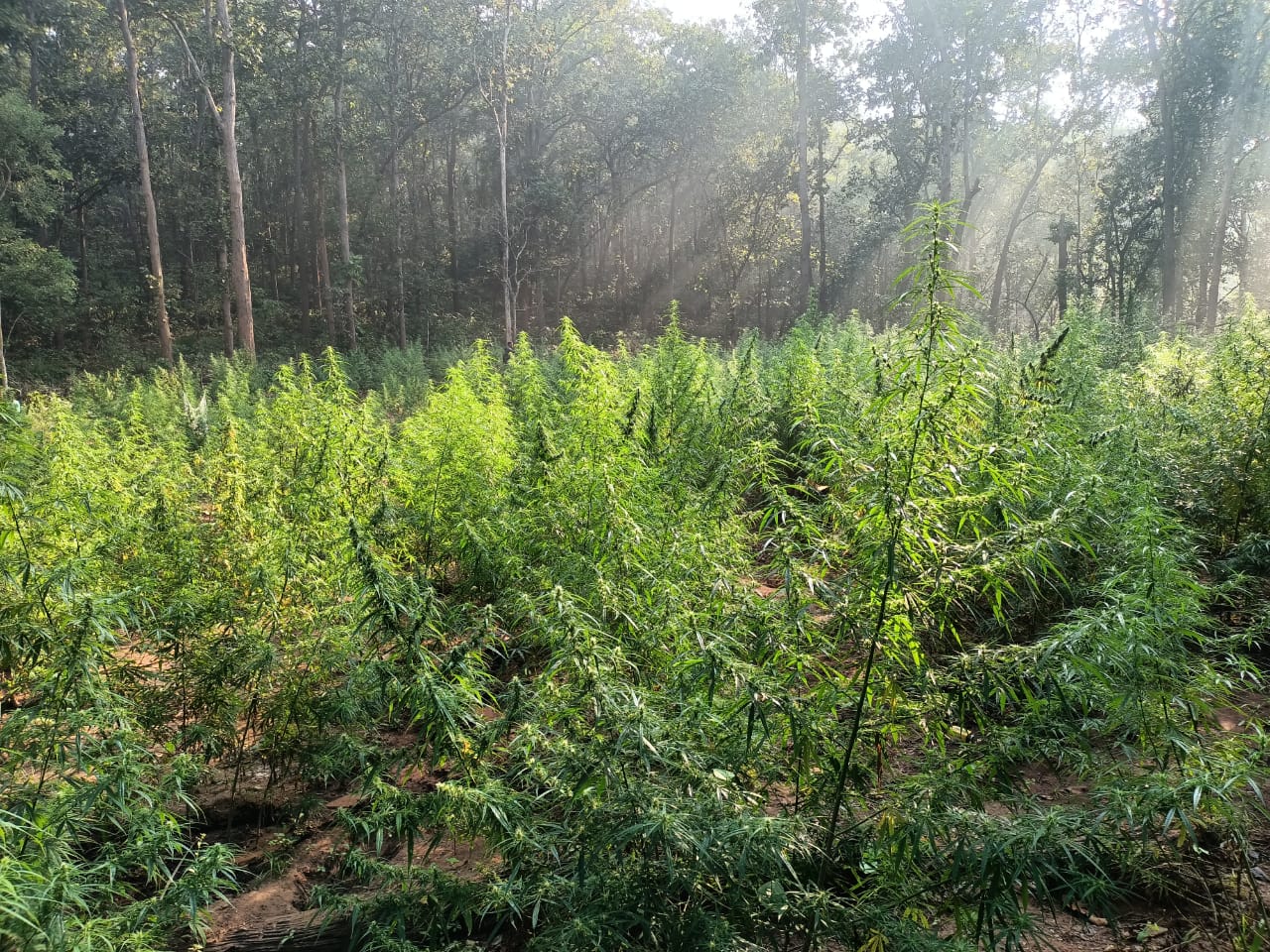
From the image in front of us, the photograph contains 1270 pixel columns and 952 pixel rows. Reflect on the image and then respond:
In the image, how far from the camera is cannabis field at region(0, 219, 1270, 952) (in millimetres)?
2186

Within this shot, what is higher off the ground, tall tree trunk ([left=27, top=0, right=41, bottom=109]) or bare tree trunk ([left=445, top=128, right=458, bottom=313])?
tall tree trunk ([left=27, top=0, right=41, bottom=109])

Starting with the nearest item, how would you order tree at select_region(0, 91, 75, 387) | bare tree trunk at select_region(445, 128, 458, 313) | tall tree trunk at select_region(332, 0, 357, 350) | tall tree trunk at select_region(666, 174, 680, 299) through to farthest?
tree at select_region(0, 91, 75, 387), tall tree trunk at select_region(332, 0, 357, 350), bare tree trunk at select_region(445, 128, 458, 313), tall tree trunk at select_region(666, 174, 680, 299)

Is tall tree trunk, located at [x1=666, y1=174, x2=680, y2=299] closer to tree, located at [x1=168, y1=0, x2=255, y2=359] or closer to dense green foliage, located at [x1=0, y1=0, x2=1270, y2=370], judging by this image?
dense green foliage, located at [x1=0, y1=0, x2=1270, y2=370]

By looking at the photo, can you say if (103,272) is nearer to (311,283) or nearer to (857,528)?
(311,283)

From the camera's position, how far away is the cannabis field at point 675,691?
219 centimetres

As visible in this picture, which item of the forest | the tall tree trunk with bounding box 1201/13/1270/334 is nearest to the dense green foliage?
the tall tree trunk with bounding box 1201/13/1270/334

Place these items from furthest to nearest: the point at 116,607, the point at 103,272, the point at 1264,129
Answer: the point at 103,272 → the point at 1264,129 → the point at 116,607

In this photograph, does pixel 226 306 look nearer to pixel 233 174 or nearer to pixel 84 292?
pixel 233 174

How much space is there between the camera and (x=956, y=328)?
217 cm

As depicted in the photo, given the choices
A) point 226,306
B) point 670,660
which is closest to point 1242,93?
point 670,660

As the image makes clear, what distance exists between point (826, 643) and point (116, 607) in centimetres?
280

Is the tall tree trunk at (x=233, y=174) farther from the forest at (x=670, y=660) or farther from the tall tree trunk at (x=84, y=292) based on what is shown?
the tall tree trunk at (x=84, y=292)

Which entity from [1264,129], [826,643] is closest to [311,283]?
[826,643]

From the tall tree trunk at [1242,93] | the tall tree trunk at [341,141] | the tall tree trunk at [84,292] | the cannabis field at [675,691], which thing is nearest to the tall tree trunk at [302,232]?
the tall tree trunk at [341,141]
